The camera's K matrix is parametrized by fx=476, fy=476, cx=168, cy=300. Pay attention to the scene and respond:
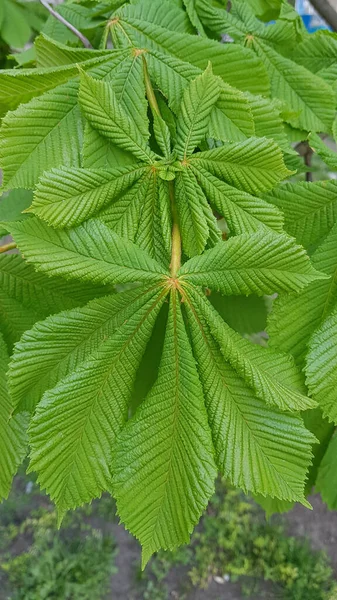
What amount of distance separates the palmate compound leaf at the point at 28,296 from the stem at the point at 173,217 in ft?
0.54

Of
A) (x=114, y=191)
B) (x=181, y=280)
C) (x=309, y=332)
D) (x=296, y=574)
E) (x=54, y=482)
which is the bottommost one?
(x=296, y=574)

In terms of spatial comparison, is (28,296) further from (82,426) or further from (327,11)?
(327,11)

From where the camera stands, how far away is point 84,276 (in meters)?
0.62

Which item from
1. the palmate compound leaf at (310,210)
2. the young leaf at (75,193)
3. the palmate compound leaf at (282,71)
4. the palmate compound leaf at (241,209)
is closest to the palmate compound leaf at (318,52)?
the palmate compound leaf at (282,71)

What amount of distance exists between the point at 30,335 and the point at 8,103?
14.2 inches

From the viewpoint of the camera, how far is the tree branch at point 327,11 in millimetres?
1301

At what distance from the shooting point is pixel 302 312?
73cm

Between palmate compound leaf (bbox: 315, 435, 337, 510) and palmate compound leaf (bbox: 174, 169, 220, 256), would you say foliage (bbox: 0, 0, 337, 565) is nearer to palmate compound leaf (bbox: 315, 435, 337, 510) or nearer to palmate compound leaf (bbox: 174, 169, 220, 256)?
palmate compound leaf (bbox: 174, 169, 220, 256)

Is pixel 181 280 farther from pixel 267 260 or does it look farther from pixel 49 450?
pixel 49 450

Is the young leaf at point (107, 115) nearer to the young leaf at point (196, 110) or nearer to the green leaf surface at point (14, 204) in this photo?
the young leaf at point (196, 110)

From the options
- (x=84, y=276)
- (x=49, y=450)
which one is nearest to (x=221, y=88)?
(x=84, y=276)

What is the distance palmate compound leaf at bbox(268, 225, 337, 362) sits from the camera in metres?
0.73

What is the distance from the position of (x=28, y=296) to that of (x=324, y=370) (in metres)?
0.49

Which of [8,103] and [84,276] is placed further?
[8,103]
